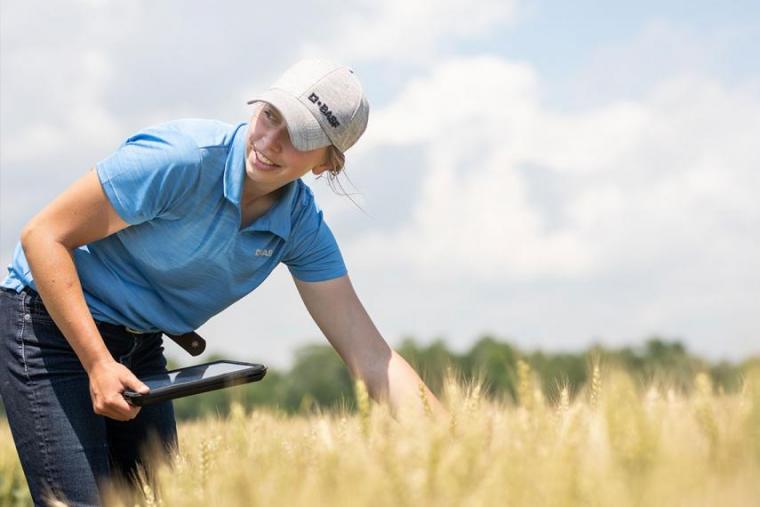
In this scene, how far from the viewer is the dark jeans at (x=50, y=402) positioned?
3.31 metres

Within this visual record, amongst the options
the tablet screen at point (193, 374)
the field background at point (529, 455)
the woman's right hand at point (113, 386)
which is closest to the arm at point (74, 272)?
the woman's right hand at point (113, 386)

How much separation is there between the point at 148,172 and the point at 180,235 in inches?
11.3

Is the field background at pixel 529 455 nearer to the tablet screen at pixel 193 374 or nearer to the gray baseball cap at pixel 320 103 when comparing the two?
the tablet screen at pixel 193 374

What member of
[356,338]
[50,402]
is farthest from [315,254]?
[50,402]

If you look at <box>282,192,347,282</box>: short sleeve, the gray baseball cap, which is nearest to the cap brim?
the gray baseball cap

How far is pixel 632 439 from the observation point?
2029 mm

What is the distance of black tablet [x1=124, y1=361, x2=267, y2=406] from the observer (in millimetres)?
3090

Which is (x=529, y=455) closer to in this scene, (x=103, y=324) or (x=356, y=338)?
(x=356, y=338)

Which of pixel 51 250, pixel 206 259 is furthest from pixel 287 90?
pixel 51 250

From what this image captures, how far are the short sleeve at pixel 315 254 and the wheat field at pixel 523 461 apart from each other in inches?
39.1

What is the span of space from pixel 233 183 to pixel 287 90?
355 mm

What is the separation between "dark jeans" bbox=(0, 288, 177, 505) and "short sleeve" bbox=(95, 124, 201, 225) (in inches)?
19.7

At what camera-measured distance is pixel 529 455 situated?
7.00 feet

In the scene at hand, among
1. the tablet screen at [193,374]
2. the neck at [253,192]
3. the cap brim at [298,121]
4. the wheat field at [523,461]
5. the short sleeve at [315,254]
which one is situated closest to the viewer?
the wheat field at [523,461]
